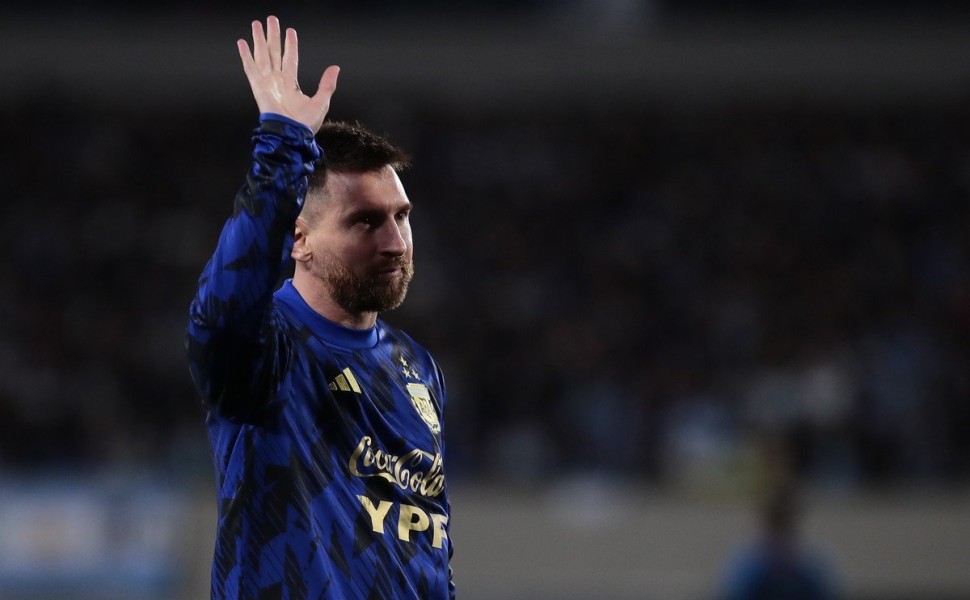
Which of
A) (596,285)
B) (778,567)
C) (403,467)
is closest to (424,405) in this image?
(403,467)

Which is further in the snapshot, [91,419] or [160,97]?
[160,97]

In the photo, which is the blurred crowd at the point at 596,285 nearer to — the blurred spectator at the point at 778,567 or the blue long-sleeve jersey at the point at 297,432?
the blurred spectator at the point at 778,567

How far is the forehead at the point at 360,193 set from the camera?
276 centimetres

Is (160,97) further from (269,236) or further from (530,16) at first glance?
(269,236)

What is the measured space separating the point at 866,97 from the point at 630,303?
581 centimetres

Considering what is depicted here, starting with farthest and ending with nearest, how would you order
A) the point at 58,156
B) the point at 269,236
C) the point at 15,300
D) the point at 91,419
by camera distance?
the point at 58,156, the point at 15,300, the point at 91,419, the point at 269,236

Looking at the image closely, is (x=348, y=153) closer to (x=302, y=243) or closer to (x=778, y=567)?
(x=302, y=243)

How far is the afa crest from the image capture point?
9.72ft

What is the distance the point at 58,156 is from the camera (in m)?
16.1

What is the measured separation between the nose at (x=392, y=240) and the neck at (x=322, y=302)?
17 centimetres

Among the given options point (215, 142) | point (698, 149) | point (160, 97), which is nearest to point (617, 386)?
point (698, 149)

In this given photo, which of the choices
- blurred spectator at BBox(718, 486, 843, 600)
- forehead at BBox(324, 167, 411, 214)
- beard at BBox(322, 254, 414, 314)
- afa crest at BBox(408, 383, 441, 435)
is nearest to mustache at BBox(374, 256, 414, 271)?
beard at BBox(322, 254, 414, 314)

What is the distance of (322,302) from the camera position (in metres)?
2.84

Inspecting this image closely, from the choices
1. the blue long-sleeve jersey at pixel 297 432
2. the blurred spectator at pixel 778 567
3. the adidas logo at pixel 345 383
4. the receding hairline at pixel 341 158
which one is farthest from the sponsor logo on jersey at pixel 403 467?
the blurred spectator at pixel 778 567
